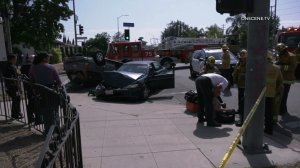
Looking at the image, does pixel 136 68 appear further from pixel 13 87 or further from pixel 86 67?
pixel 13 87

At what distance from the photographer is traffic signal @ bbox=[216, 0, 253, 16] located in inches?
221

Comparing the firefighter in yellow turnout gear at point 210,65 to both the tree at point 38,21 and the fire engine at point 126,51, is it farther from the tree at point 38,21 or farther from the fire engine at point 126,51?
the tree at point 38,21

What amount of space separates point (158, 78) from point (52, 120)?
7248 millimetres

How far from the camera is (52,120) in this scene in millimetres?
6762

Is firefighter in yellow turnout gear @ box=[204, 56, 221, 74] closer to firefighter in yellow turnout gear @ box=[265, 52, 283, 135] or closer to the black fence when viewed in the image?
firefighter in yellow turnout gear @ box=[265, 52, 283, 135]

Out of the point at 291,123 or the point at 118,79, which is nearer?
→ the point at 291,123

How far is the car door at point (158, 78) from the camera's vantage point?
13393 mm

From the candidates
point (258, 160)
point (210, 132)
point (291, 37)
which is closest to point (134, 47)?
point (291, 37)

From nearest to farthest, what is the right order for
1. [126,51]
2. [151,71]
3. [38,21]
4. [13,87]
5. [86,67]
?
[13,87], [151,71], [86,67], [126,51], [38,21]

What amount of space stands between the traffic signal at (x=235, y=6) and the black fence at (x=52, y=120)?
2.70 meters

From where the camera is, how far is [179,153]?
5.97 meters

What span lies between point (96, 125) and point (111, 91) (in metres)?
4.11

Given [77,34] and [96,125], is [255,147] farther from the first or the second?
[77,34]

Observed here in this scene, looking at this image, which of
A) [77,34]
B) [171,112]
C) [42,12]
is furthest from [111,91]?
[77,34]
